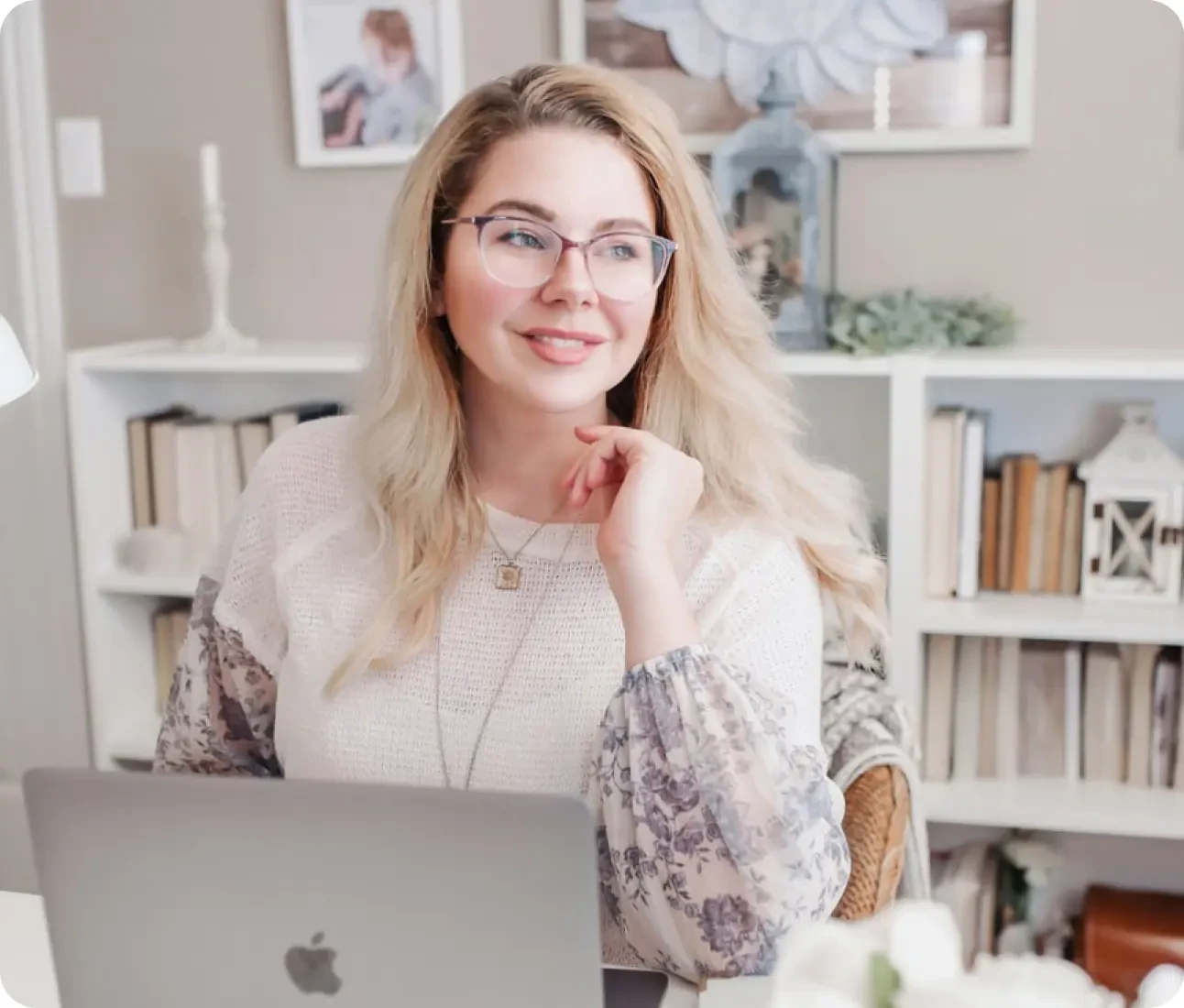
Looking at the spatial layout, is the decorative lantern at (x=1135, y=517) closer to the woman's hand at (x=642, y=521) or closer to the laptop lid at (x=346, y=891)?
the woman's hand at (x=642, y=521)

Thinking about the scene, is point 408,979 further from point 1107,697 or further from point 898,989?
point 1107,697

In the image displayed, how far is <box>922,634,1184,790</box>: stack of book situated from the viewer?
7.19ft

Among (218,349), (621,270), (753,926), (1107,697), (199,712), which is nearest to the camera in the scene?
(753,926)

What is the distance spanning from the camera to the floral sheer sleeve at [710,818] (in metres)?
1.18

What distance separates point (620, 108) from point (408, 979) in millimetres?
898

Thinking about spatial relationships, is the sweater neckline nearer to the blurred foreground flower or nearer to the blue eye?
the blue eye

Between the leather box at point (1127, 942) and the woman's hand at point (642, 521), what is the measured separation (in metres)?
1.29

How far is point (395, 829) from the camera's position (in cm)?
76

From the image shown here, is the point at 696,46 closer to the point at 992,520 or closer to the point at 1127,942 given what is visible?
the point at 992,520

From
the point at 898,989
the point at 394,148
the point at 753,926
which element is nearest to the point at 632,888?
the point at 753,926

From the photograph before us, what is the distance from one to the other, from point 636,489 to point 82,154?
5.91 ft

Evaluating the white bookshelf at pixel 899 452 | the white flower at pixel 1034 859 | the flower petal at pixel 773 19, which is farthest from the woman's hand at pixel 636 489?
the white flower at pixel 1034 859

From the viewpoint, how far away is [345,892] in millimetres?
767

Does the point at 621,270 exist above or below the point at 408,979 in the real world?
above
